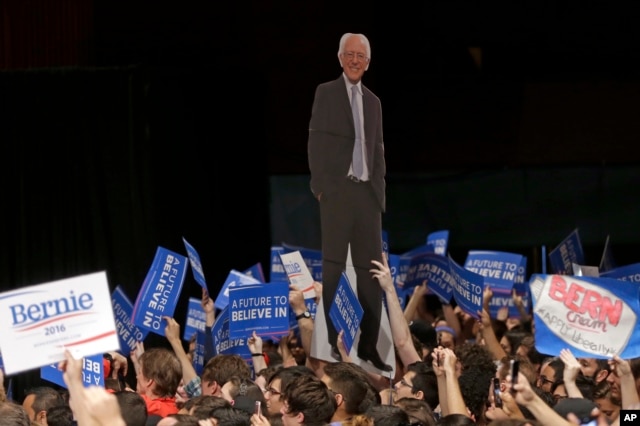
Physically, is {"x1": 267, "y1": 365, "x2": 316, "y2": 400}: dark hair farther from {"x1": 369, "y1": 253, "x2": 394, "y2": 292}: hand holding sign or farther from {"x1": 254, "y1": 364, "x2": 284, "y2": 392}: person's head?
{"x1": 369, "y1": 253, "x2": 394, "y2": 292}: hand holding sign

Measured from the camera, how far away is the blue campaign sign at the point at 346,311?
25.0 ft

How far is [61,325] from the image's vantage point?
218 inches

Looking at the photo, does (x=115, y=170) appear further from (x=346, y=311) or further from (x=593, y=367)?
(x=593, y=367)

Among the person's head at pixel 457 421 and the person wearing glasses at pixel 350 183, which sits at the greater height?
the person wearing glasses at pixel 350 183

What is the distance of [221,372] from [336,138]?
5.34ft

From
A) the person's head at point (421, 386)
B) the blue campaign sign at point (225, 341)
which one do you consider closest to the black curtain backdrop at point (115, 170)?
the blue campaign sign at point (225, 341)

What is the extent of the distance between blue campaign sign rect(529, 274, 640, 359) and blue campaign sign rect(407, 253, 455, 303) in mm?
3127

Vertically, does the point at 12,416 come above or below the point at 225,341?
above

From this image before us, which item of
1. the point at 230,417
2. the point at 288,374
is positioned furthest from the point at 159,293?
the point at 230,417

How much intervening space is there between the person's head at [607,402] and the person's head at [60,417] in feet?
7.78

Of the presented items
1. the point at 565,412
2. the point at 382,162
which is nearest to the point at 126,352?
the point at 382,162

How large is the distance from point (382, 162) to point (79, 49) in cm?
575

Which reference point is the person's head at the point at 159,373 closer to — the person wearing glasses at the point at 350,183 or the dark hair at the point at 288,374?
the dark hair at the point at 288,374

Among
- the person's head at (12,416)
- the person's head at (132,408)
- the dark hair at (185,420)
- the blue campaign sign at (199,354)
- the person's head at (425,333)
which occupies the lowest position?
the blue campaign sign at (199,354)
